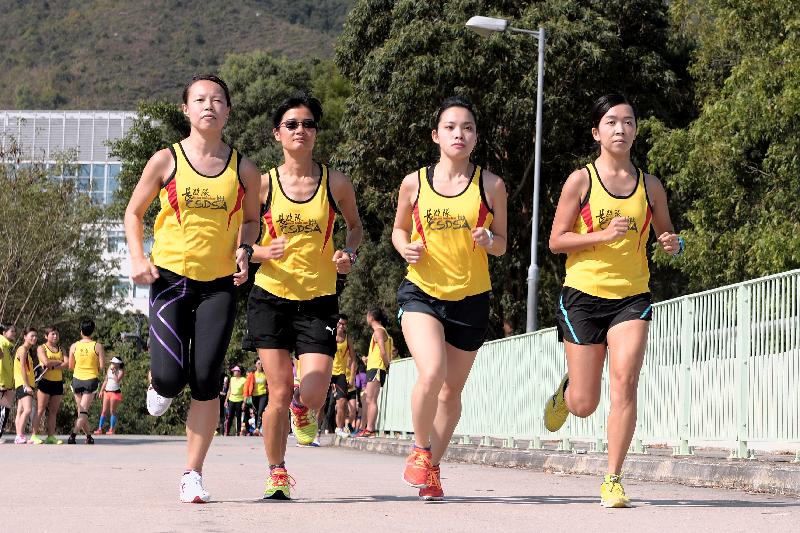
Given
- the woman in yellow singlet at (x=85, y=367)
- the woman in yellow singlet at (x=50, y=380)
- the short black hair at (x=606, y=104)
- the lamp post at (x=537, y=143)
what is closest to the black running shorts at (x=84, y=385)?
the woman in yellow singlet at (x=85, y=367)

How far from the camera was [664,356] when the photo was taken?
1364cm

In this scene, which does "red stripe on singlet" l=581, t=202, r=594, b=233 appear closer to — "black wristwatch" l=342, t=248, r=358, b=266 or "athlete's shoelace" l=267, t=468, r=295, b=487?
"black wristwatch" l=342, t=248, r=358, b=266

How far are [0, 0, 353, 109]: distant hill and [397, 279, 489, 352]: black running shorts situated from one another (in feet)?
479

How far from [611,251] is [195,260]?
7.59 ft

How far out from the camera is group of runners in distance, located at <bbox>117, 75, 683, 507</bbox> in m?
8.42

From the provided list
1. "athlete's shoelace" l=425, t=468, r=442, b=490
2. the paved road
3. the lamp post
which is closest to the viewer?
the paved road

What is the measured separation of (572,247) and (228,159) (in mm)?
1985

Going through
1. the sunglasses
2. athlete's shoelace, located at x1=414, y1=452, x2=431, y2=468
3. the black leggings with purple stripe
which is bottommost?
athlete's shoelace, located at x1=414, y1=452, x2=431, y2=468

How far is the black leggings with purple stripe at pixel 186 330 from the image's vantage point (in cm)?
834

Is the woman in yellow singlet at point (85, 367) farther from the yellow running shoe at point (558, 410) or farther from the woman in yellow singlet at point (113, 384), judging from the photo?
the yellow running shoe at point (558, 410)

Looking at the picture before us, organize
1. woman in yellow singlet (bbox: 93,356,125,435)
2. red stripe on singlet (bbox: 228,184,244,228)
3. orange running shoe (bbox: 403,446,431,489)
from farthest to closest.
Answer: woman in yellow singlet (bbox: 93,356,125,435), orange running shoe (bbox: 403,446,431,489), red stripe on singlet (bbox: 228,184,244,228)

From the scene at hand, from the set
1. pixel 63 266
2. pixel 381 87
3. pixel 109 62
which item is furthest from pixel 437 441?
A: pixel 109 62

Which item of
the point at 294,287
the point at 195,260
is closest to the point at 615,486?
the point at 294,287

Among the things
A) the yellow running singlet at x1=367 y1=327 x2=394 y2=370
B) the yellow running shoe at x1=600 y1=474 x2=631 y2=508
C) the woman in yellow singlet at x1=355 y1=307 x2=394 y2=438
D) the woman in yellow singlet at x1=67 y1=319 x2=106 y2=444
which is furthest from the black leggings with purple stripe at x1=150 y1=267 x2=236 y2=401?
the woman in yellow singlet at x1=67 y1=319 x2=106 y2=444
